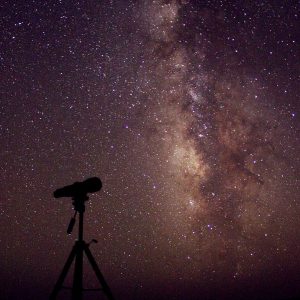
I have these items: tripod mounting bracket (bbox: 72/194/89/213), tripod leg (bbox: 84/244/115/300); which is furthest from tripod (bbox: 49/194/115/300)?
tripod mounting bracket (bbox: 72/194/89/213)

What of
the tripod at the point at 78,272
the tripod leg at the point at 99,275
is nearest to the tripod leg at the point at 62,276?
the tripod at the point at 78,272

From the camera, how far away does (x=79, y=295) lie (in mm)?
3764

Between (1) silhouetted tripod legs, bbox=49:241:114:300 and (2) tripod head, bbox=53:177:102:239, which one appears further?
(2) tripod head, bbox=53:177:102:239

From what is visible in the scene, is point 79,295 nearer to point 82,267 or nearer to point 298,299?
point 82,267

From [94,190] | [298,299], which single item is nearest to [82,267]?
[94,190]

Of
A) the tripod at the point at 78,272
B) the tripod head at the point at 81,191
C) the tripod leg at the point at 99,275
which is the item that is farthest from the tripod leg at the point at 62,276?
the tripod head at the point at 81,191

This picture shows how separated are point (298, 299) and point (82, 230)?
2.70 m

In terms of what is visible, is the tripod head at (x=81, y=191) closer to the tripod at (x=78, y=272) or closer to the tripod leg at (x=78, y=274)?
the tripod at (x=78, y=272)

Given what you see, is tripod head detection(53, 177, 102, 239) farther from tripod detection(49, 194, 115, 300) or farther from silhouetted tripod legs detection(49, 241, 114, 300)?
silhouetted tripod legs detection(49, 241, 114, 300)

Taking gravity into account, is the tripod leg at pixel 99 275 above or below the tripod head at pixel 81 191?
below

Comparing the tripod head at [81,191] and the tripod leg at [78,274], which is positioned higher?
the tripod head at [81,191]

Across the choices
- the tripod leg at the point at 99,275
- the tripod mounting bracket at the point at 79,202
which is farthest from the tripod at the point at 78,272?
the tripod mounting bracket at the point at 79,202

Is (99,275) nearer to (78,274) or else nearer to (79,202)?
(78,274)

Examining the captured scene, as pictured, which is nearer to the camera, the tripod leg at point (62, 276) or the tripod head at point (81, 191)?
the tripod leg at point (62, 276)
